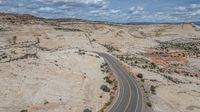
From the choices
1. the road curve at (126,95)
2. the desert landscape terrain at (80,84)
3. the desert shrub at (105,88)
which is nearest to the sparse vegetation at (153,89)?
the desert landscape terrain at (80,84)

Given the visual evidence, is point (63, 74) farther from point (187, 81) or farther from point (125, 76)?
point (187, 81)

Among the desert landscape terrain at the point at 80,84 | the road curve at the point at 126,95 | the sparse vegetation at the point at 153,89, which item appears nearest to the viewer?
the desert landscape terrain at the point at 80,84

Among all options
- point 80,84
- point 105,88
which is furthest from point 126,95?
point 80,84

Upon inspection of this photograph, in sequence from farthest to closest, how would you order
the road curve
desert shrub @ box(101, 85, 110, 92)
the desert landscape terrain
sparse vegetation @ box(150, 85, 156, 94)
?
sparse vegetation @ box(150, 85, 156, 94)
desert shrub @ box(101, 85, 110, 92)
the road curve
the desert landscape terrain

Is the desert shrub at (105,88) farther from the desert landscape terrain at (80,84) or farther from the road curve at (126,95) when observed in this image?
the road curve at (126,95)

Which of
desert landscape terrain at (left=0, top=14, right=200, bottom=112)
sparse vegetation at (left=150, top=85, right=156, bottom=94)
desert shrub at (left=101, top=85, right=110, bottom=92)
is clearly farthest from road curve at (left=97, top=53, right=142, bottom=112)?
sparse vegetation at (left=150, top=85, right=156, bottom=94)

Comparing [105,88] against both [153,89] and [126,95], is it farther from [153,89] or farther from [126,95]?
[153,89]

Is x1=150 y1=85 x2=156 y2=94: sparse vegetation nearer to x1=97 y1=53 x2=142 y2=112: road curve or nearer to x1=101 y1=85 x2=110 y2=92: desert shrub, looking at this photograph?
x1=97 y1=53 x2=142 y2=112: road curve

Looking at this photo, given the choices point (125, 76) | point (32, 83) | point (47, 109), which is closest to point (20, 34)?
point (125, 76)
